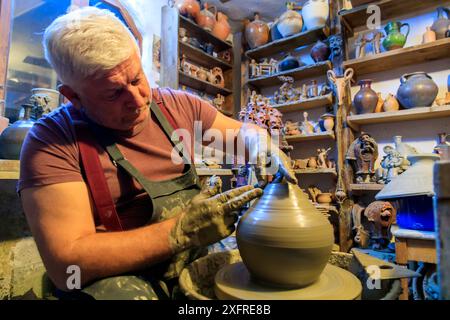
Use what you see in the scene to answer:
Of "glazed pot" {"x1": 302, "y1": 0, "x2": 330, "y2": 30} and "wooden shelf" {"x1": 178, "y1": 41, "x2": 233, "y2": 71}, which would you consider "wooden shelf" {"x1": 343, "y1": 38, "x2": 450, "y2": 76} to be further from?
"wooden shelf" {"x1": 178, "y1": 41, "x2": 233, "y2": 71}

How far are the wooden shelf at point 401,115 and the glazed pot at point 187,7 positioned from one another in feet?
6.75

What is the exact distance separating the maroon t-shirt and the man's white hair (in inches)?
7.2

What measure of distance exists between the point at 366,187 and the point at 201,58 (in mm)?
2370

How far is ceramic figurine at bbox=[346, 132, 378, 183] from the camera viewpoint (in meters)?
2.51

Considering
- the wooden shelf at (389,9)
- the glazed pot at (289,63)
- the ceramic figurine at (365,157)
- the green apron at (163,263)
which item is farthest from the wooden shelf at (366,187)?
the green apron at (163,263)

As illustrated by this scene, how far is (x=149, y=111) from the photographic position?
1142 mm

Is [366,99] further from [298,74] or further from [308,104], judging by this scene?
[298,74]

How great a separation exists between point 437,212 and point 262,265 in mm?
450

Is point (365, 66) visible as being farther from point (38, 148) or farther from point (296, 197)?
point (38, 148)

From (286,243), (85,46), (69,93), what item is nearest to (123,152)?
(69,93)

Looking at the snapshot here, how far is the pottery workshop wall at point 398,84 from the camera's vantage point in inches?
96.0

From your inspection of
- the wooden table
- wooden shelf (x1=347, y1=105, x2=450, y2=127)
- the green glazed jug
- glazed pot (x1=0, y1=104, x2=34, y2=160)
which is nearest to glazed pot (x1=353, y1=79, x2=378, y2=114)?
wooden shelf (x1=347, y1=105, x2=450, y2=127)

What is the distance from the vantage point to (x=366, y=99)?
8.27 feet

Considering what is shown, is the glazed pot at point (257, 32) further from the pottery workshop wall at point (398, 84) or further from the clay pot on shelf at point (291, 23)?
the pottery workshop wall at point (398, 84)
